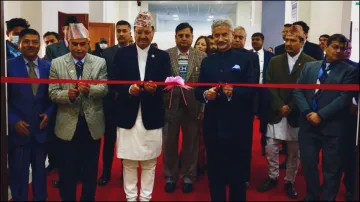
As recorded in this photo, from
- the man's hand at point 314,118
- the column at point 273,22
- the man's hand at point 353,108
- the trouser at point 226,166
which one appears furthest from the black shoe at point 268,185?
the column at point 273,22

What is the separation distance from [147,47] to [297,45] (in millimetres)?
1281

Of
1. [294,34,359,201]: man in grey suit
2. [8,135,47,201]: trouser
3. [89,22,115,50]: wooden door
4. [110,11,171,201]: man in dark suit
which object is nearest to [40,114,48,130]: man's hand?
[8,135,47,201]: trouser

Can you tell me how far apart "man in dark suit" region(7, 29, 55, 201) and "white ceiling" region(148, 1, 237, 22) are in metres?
15.1

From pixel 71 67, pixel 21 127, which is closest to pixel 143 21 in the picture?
pixel 71 67

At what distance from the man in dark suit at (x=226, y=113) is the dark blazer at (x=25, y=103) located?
3.46ft

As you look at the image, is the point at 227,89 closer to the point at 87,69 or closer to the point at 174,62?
the point at 87,69

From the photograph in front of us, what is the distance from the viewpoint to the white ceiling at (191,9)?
686 inches

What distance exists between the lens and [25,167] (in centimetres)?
260

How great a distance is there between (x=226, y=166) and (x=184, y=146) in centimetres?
93

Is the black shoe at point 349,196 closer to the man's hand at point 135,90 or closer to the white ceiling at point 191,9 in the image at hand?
the man's hand at point 135,90

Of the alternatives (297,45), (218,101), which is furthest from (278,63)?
(218,101)

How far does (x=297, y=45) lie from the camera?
3.15 metres

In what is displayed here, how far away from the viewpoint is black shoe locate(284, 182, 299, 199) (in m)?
3.20

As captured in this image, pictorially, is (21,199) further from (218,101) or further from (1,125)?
(218,101)
